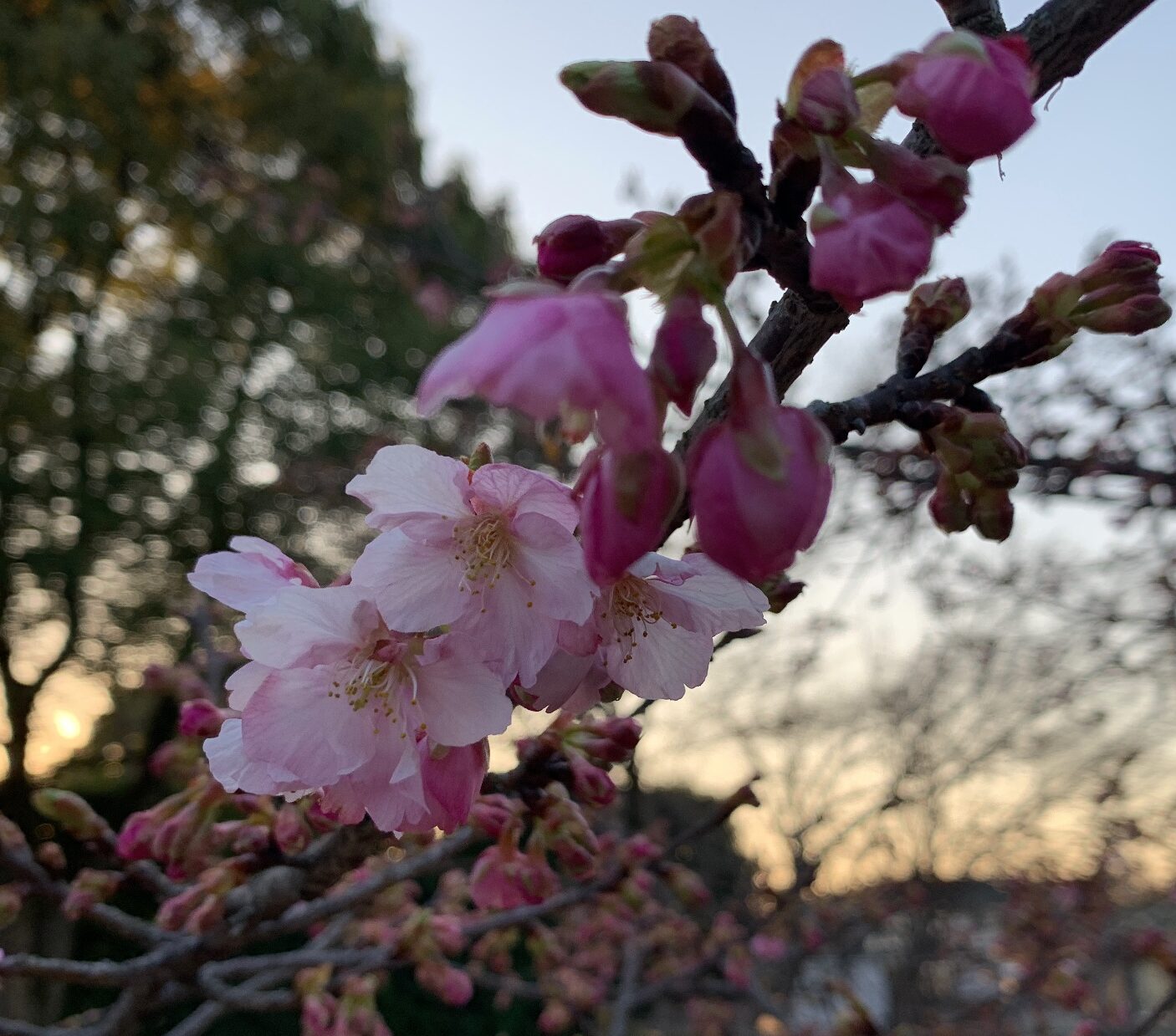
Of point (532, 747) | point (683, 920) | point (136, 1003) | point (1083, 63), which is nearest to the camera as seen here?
point (1083, 63)

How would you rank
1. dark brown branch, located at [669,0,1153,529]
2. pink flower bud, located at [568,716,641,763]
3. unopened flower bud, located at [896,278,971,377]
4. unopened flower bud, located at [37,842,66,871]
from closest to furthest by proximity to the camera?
dark brown branch, located at [669,0,1153,529] < unopened flower bud, located at [896,278,971,377] < pink flower bud, located at [568,716,641,763] < unopened flower bud, located at [37,842,66,871]

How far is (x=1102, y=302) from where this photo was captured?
561mm

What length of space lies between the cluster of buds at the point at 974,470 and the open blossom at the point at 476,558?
266 millimetres

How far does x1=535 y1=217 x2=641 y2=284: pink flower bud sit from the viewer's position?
432 mm

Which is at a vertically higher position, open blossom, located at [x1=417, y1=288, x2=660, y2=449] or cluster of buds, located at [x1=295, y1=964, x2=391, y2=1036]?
open blossom, located at [x1=417, y1=288, x2=660, y2=449]

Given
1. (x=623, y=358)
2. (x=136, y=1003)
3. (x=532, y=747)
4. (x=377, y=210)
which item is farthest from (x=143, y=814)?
(x=377, y=210)

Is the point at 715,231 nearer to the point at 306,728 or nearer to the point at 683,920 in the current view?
the point at 306,728

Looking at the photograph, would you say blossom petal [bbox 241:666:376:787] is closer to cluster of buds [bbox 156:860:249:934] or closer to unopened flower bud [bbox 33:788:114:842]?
cluster of buds [bbox 156:860:249:934]

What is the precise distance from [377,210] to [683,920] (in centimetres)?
741

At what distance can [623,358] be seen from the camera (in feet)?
1.15

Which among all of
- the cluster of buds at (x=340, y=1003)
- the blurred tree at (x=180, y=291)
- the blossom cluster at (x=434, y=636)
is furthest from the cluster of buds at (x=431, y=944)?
the blurred tree at (x=180, y=291)

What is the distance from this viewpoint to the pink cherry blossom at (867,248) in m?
0.36

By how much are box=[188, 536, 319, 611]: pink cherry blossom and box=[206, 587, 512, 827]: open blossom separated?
43 mm

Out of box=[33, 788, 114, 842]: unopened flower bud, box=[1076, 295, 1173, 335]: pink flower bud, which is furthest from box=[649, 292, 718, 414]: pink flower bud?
box=[33, 788, 114, 842]: unopened flower bud
